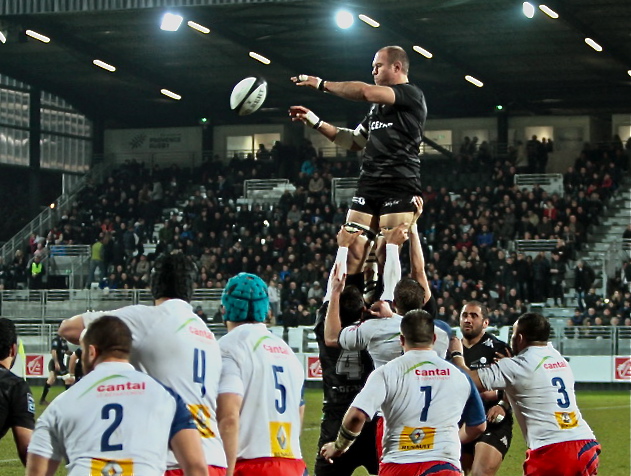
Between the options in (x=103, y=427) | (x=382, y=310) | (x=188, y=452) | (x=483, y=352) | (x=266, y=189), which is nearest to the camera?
(x=103, y=427)

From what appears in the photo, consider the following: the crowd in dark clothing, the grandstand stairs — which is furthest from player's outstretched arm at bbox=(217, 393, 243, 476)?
the grandstand stairs

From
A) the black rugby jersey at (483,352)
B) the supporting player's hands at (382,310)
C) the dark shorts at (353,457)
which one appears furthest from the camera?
the black rugby jersey at (483,352)

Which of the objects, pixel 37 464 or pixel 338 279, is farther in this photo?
pixel 338 279

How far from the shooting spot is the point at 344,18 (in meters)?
33.0

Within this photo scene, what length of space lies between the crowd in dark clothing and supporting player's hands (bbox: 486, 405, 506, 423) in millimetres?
18547

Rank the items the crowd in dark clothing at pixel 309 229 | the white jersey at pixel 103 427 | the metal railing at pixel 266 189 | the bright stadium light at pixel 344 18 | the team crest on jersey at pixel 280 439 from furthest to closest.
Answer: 1. the metal railing at pixel 266 189
2. the bright stadium light at pixel 344 18
3. the crowd in dark clothing at pixel 309 229
4. the team crest on jersey at pixel 280 439
5. the white jersey at pixel 103 427

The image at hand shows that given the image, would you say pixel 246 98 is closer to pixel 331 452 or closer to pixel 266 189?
pixel 331 452

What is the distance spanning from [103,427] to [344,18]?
28818 millimetres

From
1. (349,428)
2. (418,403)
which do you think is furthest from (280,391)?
(418,403)

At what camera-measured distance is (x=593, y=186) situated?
3759 cm

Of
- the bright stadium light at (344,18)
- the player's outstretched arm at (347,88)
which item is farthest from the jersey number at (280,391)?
the bright stadium light at (344,18)

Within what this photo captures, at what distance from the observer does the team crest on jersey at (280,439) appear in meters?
6.49

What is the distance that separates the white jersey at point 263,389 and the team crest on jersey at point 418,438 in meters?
0.86

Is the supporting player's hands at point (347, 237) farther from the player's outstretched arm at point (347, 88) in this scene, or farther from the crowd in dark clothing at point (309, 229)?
the crowd in dark clothing at point (309, 229)
